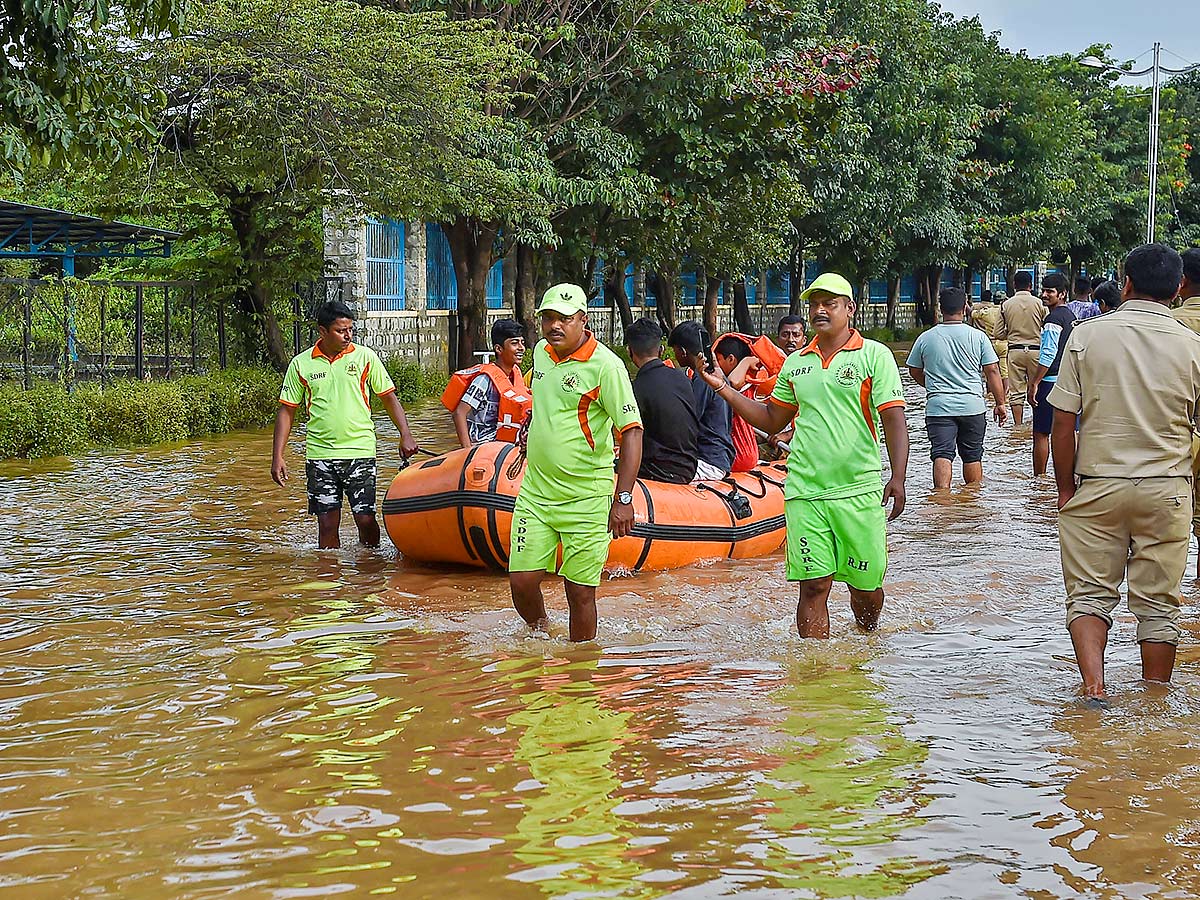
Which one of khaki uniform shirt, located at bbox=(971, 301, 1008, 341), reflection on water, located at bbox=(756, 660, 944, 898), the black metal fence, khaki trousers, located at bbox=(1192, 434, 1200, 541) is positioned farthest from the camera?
the black metal fence

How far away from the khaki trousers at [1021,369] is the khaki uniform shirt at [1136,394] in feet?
33.0

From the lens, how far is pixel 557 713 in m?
6.14

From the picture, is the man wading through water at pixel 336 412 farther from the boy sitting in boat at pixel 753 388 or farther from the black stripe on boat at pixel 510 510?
the boy sitting in boat at pixel 753 388

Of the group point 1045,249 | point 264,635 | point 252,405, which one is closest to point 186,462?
point 252,405

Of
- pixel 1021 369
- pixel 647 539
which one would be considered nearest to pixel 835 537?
pixel 647 539

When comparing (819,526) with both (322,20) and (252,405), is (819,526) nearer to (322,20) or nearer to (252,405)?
(322,20)

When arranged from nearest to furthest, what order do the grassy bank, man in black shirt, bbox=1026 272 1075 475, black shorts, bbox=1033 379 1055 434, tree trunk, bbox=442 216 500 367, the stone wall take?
man in black shirt, bbox=1026 272 1075 475 < black shorts, bbox=1033 379 1055 434 < the grassy bank < tree trunk, bbox=442 216 500 367 < the stone wall

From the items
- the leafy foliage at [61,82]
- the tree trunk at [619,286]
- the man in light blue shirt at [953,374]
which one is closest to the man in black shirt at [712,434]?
the man in light blue shirt at [953,374]

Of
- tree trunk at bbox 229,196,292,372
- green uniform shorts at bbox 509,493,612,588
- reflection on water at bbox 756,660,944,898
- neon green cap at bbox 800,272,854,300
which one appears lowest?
reflection on water at bbox 756,660,944,898

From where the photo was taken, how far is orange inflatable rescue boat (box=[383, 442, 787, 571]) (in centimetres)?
921

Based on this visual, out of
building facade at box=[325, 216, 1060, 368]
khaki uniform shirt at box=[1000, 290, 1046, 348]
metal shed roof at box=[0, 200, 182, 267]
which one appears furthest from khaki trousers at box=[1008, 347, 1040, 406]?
metal shed roof at box=[0, 200, 182, 267]

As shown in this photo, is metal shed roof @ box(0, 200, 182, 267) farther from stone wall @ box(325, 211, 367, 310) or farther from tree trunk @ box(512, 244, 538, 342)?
tree trunk @ box(512, 244, 538, 342)

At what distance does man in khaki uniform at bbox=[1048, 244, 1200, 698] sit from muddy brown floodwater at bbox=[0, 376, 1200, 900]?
0.46 metres

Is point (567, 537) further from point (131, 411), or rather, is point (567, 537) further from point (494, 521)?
point (131, 411)
